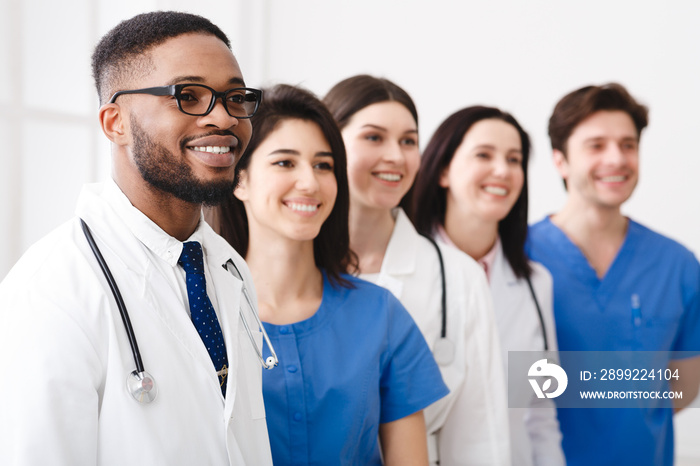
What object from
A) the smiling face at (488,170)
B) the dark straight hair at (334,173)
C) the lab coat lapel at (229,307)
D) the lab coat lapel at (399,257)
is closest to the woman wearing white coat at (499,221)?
the smiling face at (488,170)

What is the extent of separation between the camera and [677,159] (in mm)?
3611

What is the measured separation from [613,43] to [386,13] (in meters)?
1.28

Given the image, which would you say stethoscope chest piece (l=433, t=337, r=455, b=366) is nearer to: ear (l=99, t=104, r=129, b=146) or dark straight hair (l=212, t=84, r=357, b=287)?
dark straight hair (l=212, t=84, r=357, b=287)

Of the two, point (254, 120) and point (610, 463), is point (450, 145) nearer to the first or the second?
point (254, 120)

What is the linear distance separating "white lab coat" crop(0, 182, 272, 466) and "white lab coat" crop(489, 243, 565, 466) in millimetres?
1177

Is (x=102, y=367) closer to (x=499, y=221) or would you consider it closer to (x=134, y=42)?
(x=134, y=42)

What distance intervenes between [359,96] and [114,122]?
3.41ft

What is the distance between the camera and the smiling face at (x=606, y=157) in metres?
2.35

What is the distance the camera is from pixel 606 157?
235cm

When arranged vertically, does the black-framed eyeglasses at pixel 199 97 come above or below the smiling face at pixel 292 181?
above

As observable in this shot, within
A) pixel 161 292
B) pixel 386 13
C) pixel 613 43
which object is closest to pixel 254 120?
pixel 161 292

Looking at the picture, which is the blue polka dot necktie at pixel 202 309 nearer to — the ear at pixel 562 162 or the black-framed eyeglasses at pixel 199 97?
the black-framed eyeglasses at pixel 199 97

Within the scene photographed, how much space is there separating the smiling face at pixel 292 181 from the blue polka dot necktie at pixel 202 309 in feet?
1.59

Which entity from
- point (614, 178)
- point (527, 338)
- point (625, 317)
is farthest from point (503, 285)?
point (614, 178)
